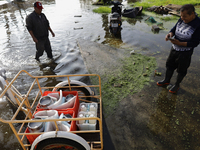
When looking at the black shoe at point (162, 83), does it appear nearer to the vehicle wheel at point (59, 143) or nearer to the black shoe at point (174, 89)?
the black shoe at point (174, 89)

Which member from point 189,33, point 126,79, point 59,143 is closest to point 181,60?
point 189,33

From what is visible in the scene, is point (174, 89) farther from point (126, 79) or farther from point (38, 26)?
point (38, 26)

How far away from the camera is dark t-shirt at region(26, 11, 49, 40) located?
172 inches

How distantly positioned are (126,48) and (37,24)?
4143 millimetres

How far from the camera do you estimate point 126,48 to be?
671 centimetres

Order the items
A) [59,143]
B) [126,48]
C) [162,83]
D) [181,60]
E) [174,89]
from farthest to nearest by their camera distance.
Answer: [126,48] → [162,83] → [174,89] → [181,60] → [59,143]

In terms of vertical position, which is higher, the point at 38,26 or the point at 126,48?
the point at 38,26

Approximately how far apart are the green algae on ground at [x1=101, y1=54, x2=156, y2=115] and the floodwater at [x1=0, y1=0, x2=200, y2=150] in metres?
0.39

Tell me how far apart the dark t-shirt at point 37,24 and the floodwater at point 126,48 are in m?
1.37

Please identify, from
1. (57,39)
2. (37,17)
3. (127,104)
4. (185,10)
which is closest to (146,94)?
(127,104)

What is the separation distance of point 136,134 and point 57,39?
703 centimetres

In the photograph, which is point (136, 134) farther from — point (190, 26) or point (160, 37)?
point (160, 37)

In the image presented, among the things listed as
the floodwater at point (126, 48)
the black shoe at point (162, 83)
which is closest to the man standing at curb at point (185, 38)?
the black shoe at point (162, 83)

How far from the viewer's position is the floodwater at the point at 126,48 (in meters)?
2.90
